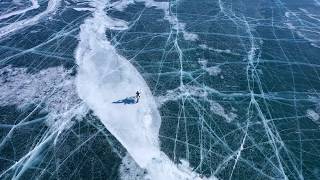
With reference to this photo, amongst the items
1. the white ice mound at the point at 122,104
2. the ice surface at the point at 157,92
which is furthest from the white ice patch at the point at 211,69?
the white ice mound at the point at 122,104

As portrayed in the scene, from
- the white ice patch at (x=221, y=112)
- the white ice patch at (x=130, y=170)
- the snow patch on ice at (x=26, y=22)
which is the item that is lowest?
the white ice patch at (x=130, y=170)

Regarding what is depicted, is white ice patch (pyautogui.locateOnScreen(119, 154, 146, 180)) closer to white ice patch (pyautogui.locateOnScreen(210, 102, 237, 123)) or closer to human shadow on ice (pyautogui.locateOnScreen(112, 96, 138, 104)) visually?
human shadow on ice (pyautogui.locateOnScreen(112, 96, 138, 104))

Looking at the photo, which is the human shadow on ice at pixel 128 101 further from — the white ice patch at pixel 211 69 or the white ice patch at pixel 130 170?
the white ice patch at pixel 211 69

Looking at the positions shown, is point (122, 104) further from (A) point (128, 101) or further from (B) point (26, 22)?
(B) point (26, 22)

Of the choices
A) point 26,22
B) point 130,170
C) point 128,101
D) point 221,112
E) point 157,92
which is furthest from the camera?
point 26,22

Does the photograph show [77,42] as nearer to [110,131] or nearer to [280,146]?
[110,131]

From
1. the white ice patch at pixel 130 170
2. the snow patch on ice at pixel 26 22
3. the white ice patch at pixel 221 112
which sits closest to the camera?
the white ice patch at pixel 130 170

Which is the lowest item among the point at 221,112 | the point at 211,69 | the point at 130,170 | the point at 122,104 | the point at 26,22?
the point at 130,170

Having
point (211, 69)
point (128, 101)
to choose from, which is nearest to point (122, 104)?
point (128, 101)

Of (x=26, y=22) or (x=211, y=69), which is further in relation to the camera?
(x=26, y=22)

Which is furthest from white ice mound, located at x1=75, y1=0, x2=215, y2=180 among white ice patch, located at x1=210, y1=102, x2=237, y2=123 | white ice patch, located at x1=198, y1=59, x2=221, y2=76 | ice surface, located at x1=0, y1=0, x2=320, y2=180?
white ice patch, located at x1=198, y1=59, x2=221, y2=76

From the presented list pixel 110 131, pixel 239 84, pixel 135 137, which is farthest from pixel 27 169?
pixel 239 84

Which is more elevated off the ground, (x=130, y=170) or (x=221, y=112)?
(x=221, y=112)

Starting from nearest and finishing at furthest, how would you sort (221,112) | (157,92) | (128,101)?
(221,112)
(128,101)
(157,92)
